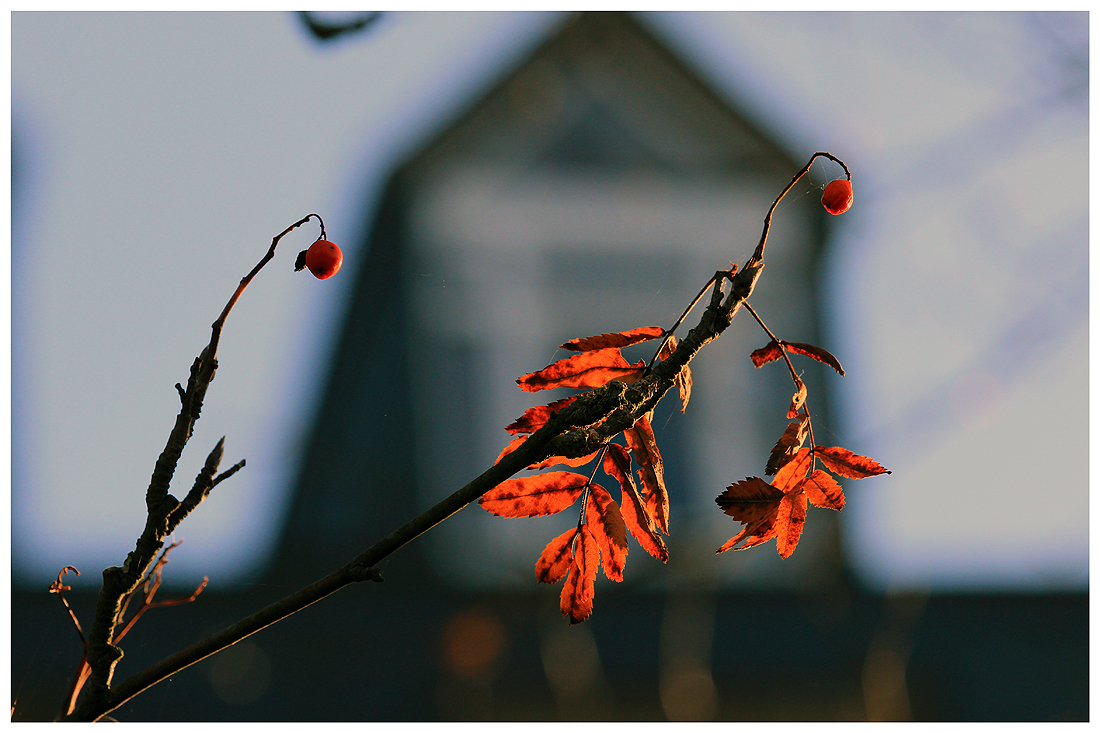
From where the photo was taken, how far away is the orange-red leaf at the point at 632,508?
0.57 meters

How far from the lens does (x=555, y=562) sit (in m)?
0.61

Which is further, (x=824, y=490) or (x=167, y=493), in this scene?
(x=824, y=490)

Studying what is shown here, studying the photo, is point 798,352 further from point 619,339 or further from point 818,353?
point 619,339

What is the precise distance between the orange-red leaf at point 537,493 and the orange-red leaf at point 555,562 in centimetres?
3

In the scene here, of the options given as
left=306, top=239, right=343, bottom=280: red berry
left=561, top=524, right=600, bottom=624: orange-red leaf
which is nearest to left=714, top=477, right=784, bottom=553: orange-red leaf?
left=561, top=524, right=600, bottom=624: orange-red leaf

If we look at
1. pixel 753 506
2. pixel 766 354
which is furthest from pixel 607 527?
pixel 766 354

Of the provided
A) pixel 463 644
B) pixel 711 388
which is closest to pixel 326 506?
pixel 463 644

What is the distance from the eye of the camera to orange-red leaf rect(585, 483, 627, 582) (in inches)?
24.0

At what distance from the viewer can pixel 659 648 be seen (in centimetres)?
282

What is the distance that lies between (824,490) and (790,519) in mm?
51

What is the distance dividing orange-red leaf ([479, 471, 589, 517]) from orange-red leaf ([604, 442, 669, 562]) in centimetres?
3

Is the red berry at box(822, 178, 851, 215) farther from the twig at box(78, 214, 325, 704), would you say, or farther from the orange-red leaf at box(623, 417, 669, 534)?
the twig at box(78, 214, 325, 704)

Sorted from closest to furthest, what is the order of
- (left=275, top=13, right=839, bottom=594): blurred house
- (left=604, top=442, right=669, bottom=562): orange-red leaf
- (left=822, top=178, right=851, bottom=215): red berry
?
(left=604, top=442, right=669, bottom=562): orange-red leaf
(left=822, top=178, right=851, bottom=215): red berry
(left=275, top=13, right=839, bottom=594): blurred house

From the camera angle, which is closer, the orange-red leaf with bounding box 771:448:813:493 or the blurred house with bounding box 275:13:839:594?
the orange-red leaf with bounding box 771:448:813:493
